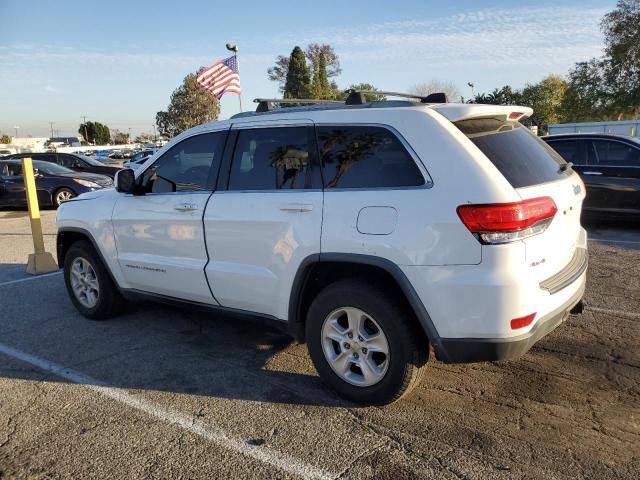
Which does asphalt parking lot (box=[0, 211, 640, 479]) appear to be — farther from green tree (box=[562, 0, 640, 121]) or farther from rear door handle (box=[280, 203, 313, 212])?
green tree (box=[562, 0, 640, 121])

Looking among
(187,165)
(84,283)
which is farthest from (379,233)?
(84,283)

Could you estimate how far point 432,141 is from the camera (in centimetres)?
311

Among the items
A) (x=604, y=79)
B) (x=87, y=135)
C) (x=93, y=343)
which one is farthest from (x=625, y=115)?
(x=87, y=135)

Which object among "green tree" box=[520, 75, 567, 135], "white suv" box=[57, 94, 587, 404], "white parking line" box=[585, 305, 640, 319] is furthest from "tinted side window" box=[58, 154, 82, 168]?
"green tree" box=[520, 75, 567, 135]

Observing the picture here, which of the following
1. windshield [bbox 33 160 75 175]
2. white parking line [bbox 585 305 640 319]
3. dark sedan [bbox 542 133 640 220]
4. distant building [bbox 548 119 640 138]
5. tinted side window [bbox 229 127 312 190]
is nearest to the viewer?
tinted side window [bbox 229 127 312 190]

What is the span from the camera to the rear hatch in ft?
Result: 9.96

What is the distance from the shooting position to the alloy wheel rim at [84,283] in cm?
524

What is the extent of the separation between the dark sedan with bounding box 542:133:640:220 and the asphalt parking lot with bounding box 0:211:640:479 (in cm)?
453

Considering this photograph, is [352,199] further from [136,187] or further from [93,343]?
[93,343]

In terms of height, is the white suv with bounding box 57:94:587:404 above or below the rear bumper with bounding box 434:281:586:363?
above

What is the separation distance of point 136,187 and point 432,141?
8.64 feet

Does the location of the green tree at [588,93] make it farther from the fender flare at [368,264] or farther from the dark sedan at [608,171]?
the fender flare at [368,264]

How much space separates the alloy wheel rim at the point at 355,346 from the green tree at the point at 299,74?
62.6 metres

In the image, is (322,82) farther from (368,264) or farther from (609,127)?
(368,264)
